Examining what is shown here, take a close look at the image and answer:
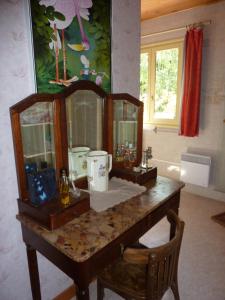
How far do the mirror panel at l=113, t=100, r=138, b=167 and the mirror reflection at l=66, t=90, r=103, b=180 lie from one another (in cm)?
16

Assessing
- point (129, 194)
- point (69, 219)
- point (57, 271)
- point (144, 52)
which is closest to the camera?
point (69, 219)

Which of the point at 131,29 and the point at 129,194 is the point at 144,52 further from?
the point at 129,194

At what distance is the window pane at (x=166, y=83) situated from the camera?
3102 mm

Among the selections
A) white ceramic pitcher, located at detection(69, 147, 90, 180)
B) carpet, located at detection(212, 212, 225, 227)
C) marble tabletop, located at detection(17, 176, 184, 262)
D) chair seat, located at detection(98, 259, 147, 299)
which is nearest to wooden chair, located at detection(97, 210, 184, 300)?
chair seat, located at detection(98, 259, 147, 299)

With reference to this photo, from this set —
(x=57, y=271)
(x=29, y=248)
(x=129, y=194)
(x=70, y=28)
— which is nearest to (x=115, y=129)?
(x=129, y=194)

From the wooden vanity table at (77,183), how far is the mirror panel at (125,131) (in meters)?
0.01

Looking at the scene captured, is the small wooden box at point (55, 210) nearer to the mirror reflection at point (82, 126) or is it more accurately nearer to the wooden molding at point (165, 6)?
the mirror reflection at point (82, 126)

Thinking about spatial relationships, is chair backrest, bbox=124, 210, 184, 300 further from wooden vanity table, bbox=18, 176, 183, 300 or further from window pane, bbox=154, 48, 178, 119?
window pane, bbox=154, 48, 178, 119

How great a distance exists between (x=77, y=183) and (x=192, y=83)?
219 cm

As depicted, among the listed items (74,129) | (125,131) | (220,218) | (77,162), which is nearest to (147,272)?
(77,162)

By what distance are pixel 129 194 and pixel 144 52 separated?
2731mm

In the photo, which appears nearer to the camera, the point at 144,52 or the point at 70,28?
the point at 70,28

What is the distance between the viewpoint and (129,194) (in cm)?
129

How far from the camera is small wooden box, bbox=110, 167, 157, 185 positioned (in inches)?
56.1
